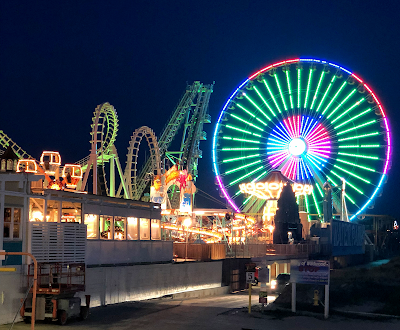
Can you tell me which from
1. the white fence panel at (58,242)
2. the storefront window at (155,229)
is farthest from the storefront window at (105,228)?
the storefront window at (155,229)

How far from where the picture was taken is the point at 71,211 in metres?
23.4

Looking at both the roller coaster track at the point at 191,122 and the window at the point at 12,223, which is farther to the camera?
the roller coaster track at the point at 191,122

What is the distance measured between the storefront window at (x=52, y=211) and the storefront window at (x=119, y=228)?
3.88m

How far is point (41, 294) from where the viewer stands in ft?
60.4

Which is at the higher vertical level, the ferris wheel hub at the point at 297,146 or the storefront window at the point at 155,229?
the ferris wheel hub at the point at 297,146

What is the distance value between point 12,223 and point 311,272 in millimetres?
10150

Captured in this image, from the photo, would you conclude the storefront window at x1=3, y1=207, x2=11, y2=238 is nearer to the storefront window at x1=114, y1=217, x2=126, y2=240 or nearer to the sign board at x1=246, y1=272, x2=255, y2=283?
the storefront window at x1=114, y1=217, x2=126, y2=240

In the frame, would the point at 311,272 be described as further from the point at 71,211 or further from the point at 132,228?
the point at 71,211

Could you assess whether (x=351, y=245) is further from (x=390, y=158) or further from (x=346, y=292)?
(x=346, y=292)

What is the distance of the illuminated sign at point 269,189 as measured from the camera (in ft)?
192

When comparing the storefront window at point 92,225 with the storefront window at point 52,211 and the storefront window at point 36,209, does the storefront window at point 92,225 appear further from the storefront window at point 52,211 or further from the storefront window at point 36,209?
the storefront window at point 36,209

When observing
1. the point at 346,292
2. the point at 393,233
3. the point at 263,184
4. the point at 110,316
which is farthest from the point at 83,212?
the point at 393,233

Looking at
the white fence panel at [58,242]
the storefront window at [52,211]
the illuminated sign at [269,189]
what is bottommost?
the white fence panel at [58,242]

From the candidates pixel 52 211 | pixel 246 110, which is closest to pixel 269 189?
pixel 246 110
